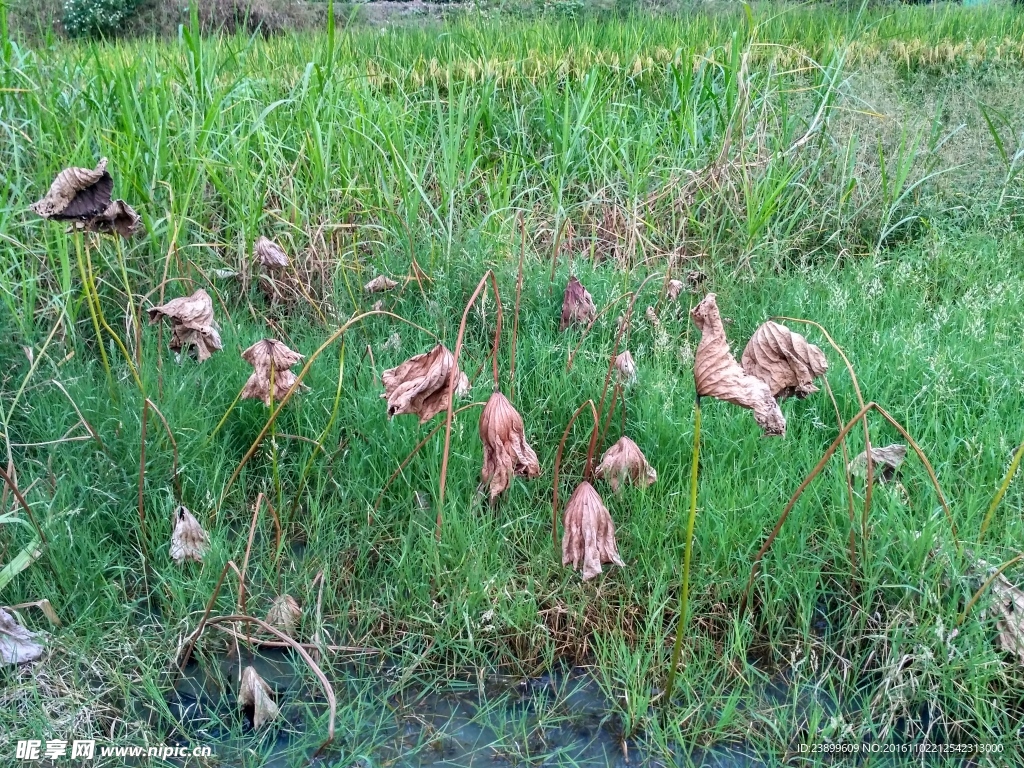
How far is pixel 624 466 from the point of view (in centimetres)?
189

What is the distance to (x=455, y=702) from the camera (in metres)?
1.82

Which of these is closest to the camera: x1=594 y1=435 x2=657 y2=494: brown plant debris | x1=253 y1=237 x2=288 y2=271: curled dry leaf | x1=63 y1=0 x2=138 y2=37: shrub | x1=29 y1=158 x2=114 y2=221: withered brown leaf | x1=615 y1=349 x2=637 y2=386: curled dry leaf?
x1=29 y1=158 x2=114 y2=221: withered brown leaf

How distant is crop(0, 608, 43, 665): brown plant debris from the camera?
1.74 metres

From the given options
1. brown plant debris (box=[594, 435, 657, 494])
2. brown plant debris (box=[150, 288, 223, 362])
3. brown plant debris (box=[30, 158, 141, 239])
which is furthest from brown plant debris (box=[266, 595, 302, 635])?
brown plant debris (box=[30, 158, 141, 239])

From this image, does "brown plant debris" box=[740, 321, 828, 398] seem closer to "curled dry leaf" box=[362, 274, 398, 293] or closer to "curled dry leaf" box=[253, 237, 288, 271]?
"curled dry leaf" box=[362, 274, 398, 293]

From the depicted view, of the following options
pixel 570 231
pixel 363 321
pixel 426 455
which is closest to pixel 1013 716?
pixel 426 455

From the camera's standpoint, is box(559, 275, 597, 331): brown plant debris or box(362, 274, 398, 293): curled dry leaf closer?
box(559, 275, 597, 331): brown plant debris

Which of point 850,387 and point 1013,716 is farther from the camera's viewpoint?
point 850,387

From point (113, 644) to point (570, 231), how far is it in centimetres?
238

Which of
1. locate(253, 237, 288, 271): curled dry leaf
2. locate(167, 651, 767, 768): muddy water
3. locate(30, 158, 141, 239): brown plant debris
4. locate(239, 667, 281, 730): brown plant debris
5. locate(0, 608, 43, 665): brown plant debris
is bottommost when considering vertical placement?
locate(167, 651, 767, 768): muddy water

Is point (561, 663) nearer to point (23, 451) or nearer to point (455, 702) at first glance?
point (455, 702)

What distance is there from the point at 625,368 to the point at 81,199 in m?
1.40

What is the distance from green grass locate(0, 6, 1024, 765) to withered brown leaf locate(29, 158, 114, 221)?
0.49 metres

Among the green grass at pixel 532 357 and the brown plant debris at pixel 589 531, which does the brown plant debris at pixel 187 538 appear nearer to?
the green grass at pixel 532 357
